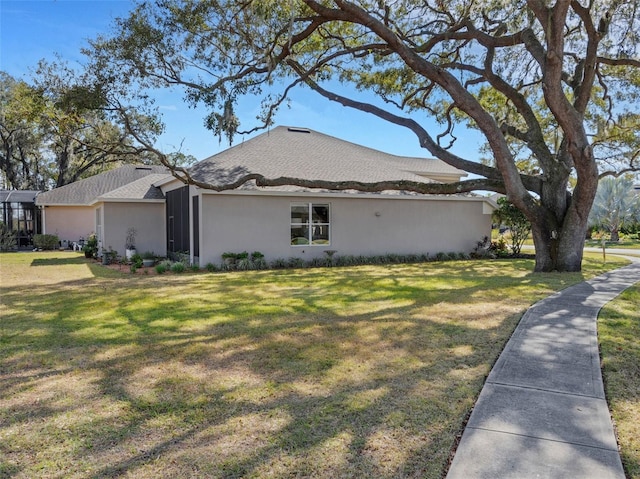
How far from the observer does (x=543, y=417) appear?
3748 millimetres

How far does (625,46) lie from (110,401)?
17.3 meters

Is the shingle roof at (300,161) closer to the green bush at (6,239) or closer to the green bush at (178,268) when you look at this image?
the green bush at (178,268)

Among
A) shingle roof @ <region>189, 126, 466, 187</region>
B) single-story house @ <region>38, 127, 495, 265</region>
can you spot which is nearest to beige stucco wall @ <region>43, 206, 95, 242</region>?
single-story house @ <region>38, 127, 495, 265</region>

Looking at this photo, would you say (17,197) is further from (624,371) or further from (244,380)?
(624,371)

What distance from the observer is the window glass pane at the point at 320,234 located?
54.0 ft

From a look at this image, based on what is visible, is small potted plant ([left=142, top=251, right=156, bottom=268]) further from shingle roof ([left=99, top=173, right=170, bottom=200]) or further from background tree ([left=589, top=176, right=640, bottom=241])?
background tree ([left=589, top=176, right=640, bottom=241])

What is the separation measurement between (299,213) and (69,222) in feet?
59.4

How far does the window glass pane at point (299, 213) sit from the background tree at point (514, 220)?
28.0 feet

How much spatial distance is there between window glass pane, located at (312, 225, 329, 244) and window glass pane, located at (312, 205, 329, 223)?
221mm

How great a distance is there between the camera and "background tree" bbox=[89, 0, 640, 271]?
1209 cm

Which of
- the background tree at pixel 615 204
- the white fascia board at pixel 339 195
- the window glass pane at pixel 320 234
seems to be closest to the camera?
the white fascia board at pixel 339 195

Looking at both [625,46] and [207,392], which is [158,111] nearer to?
[207,392]

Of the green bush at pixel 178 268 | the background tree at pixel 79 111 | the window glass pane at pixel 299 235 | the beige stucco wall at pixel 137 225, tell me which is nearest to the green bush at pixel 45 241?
the beige stucco wall at pixel 137 225

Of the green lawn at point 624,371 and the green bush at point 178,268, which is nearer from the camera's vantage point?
the green lawn at point 624,371
